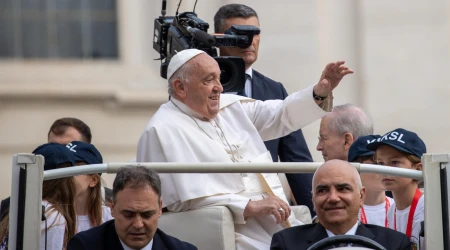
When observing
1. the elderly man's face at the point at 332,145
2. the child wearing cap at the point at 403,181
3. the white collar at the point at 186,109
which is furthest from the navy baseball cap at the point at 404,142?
the white collar at the point at 186,109

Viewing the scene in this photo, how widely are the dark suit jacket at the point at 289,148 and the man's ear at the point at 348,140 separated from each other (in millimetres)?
450

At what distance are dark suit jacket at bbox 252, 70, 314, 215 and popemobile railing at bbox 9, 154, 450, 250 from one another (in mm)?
2032

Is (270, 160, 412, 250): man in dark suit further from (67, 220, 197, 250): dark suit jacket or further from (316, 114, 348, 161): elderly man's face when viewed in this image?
(316, 114, 348, 161): elderly man's face

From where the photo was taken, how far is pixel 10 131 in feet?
46.5

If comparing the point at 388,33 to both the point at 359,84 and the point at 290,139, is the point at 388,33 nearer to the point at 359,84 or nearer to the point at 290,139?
the point at 359,84

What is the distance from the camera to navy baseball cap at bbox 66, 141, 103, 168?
841cm

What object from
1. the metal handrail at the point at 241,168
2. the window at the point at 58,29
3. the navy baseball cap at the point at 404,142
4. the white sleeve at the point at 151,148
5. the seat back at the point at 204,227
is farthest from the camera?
the window at the point at 58,29

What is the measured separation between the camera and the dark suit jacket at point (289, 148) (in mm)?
9398

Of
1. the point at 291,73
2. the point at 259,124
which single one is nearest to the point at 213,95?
the point at 259,124

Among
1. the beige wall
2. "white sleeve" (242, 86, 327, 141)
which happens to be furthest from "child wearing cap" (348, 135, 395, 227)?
the beige wall

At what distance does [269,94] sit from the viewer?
9.55 meters

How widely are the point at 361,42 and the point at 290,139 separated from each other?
15.8 feet

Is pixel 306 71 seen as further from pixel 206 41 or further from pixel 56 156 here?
pixel 56 156

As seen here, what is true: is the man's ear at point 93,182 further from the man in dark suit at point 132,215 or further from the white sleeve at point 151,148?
the man in dark suit at point 132,215
